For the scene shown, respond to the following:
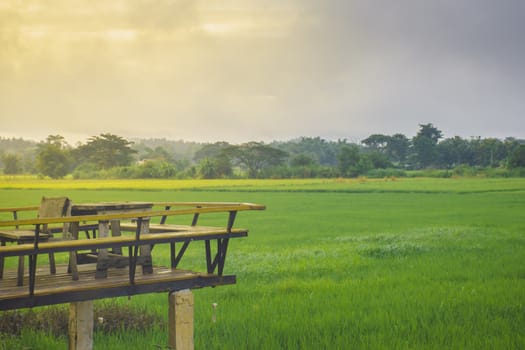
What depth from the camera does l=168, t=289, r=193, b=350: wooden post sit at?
7746mm

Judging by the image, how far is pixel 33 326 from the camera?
10.2 metres

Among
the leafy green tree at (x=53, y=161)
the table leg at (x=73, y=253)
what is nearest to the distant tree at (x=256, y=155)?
the leafy green tree at (x=53, y=161)

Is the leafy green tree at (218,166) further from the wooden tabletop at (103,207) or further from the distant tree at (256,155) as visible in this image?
the wooden tabletop at (103,207)

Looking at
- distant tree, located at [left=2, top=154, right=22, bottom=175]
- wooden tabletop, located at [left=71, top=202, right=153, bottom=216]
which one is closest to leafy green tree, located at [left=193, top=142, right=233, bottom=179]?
distant tree, located at [left=2, top=154, right=22, bottom=175]

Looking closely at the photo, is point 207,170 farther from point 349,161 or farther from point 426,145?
point 426,145

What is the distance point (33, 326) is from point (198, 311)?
249 centimetres

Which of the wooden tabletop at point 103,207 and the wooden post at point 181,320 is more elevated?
the wooden tabletop at point 103,207

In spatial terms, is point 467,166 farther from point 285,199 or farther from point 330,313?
point 330,313

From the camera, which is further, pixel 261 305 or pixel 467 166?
pixel 467 166

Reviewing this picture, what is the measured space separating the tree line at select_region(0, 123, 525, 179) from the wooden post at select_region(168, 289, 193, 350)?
68.0 m

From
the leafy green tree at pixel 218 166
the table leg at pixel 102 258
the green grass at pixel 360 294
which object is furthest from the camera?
the leafy green tree at pixel 218 166

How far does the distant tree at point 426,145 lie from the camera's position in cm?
11269

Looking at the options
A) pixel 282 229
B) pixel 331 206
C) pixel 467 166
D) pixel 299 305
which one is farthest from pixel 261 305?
pixel 467 166

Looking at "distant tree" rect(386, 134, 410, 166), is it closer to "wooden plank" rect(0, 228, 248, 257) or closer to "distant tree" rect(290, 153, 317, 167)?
"distant tree" rect(290, 153, 317, 167)
